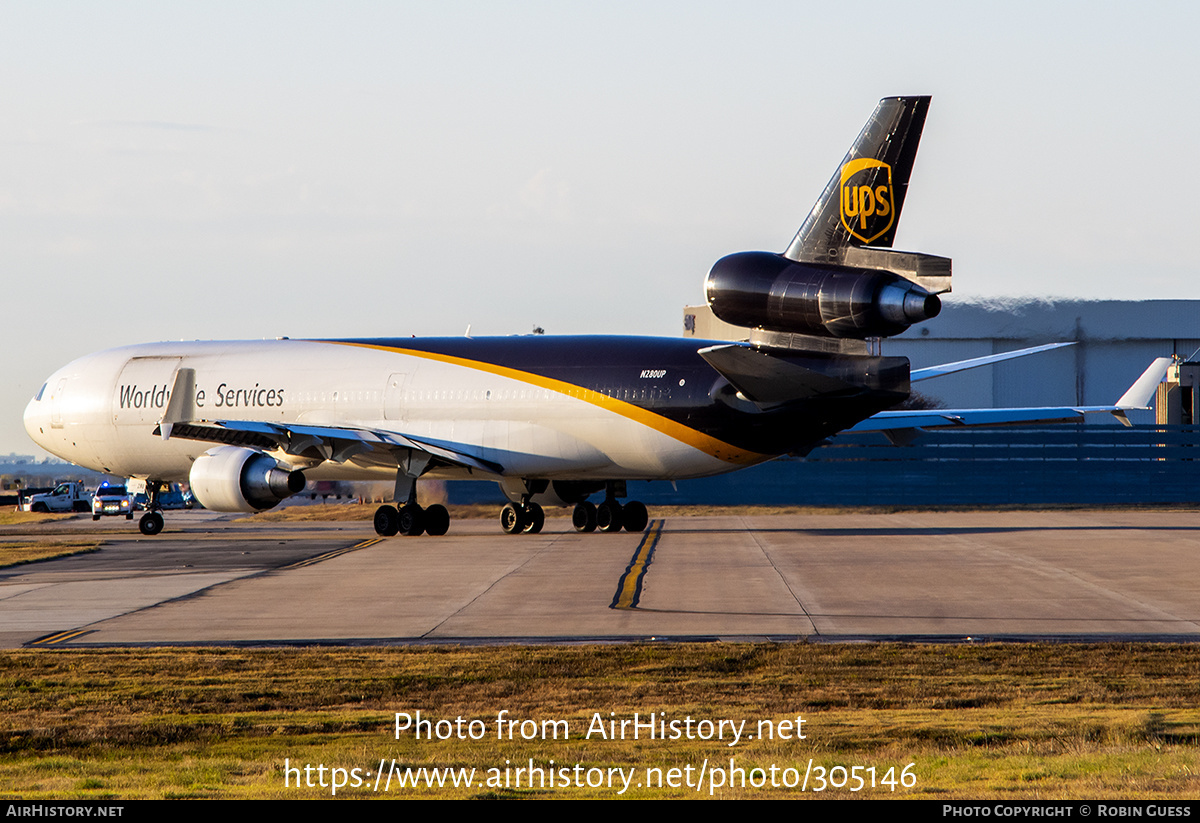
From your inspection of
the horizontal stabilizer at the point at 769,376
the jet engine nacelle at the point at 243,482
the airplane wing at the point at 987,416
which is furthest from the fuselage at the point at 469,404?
the airplane wing at the point at 987,416

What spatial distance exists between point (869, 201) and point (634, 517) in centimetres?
1441

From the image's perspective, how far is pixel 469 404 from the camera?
33.4 metres

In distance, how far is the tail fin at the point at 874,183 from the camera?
23203 millimetres

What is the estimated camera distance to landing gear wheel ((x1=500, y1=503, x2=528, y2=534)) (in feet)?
117

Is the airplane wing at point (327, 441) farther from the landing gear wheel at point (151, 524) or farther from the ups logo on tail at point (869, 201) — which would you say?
the ups logo on tail at point (869, 201)

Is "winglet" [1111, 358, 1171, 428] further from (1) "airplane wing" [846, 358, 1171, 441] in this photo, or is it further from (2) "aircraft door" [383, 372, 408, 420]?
(2) "aircraft door" [383, 372, 408, 420]

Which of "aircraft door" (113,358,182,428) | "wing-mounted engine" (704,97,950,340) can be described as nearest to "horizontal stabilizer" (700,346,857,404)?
"wing-mounted engine" (704,97,950,340)

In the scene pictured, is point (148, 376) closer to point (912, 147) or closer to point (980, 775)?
point (912, 147)

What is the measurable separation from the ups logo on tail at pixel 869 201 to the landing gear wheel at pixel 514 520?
15105 millimetres

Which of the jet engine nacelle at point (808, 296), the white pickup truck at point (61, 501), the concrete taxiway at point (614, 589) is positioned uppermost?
the jet engine nacelle at point (808, 296)

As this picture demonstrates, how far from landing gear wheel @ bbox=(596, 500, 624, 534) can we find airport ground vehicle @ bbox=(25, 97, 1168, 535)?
56 millimetres

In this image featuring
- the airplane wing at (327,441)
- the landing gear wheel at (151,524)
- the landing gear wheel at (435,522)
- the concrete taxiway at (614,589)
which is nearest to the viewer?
the concrete taxiway at (614,589)

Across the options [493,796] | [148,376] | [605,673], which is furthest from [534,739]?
[148,376]
